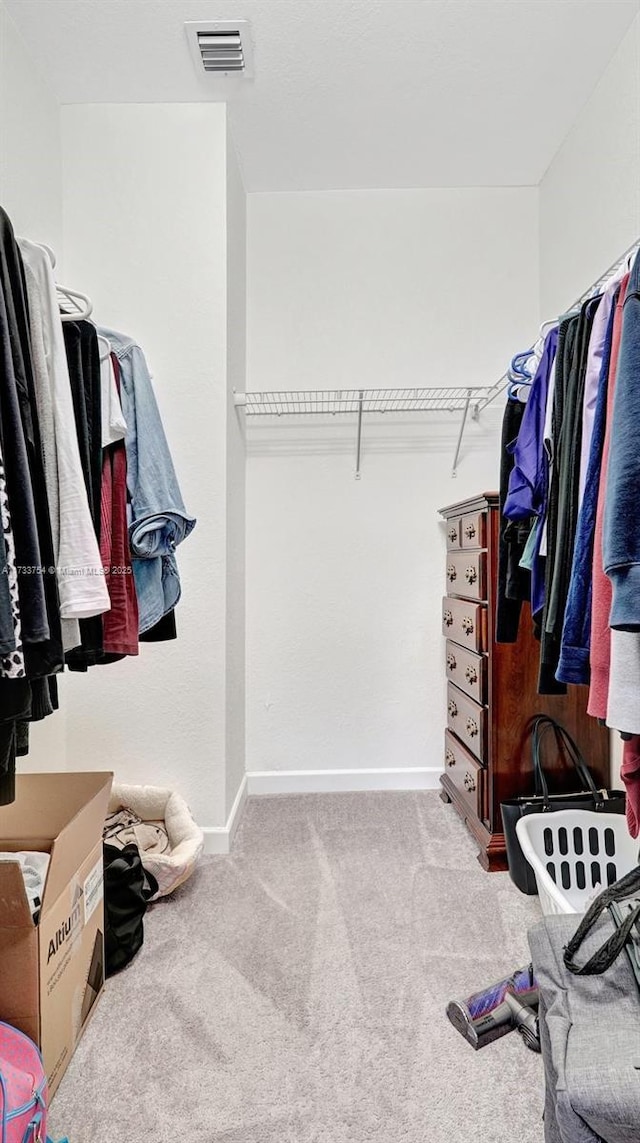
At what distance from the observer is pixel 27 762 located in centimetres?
187

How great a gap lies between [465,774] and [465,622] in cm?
56

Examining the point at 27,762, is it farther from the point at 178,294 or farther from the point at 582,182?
the point at 582,182

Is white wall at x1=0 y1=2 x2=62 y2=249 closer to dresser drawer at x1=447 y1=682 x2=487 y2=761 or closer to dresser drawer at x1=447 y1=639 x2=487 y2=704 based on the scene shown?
dresser drawer at x1=447 y1=639 x2=487 y2=704

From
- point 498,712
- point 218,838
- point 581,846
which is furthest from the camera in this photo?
point 218,838

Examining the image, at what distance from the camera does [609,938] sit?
0.67 metres

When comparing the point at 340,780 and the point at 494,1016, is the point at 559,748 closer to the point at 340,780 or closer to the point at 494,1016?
the point at 340,780

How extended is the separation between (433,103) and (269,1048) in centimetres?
279

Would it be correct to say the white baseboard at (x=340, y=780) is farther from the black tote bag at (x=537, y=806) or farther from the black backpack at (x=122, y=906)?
the black backpack at (x=122, y=906)

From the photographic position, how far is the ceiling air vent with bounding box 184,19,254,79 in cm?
179

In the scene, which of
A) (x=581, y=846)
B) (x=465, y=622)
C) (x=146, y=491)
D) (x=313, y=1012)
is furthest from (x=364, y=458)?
(x=313, y=1012)

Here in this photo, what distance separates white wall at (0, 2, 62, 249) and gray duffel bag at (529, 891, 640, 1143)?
2.11m

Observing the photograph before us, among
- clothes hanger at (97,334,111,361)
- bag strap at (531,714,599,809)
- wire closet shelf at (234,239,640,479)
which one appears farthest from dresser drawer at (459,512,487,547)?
clothes hanger at (97,334,111,361)

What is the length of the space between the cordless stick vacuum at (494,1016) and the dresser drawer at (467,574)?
4.98 ft

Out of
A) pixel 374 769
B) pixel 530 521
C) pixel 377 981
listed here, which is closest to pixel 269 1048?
pixel 377 981
